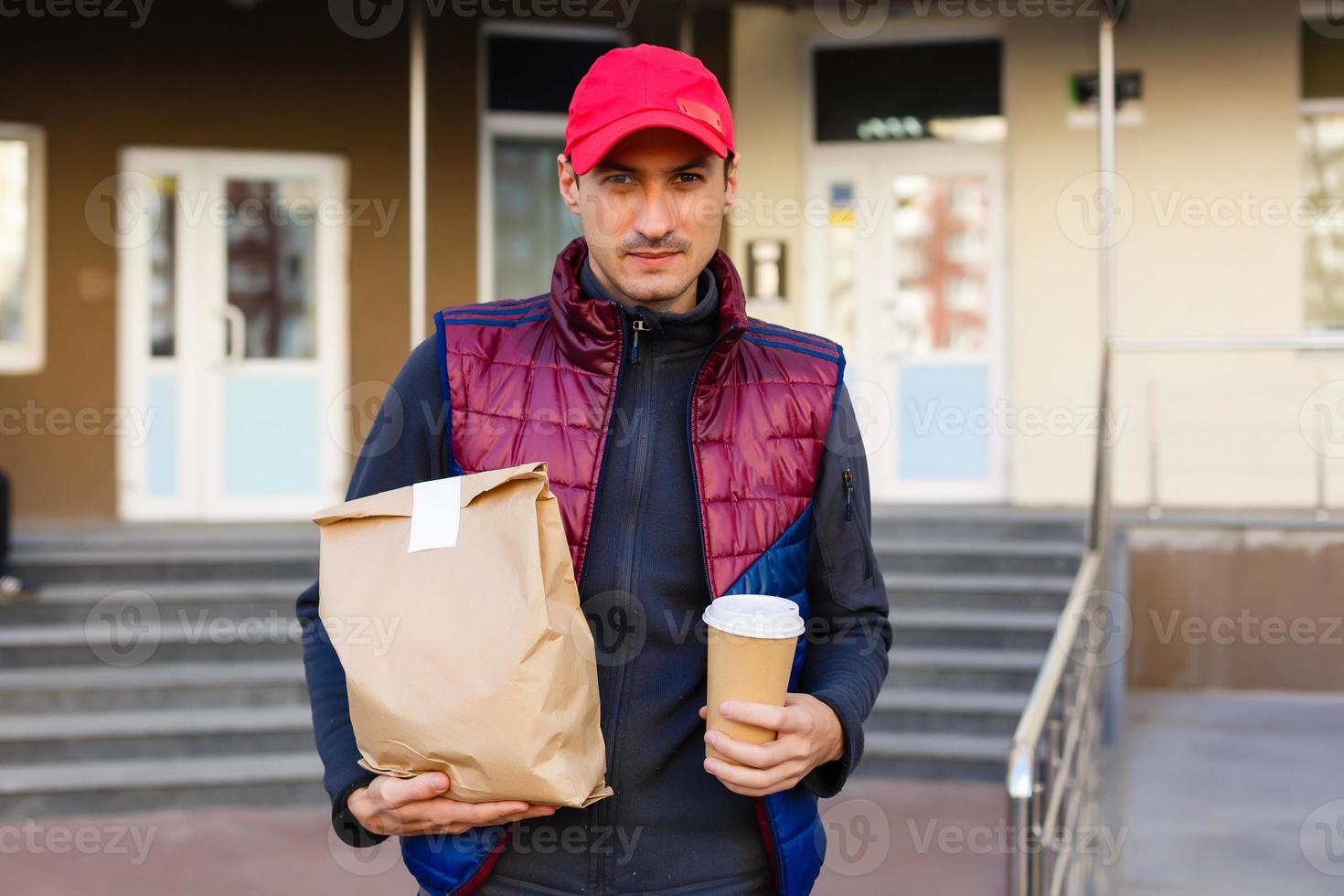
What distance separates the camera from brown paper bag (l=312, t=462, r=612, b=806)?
4.36 ft

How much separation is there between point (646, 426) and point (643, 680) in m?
0.31

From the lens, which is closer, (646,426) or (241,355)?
(646,426)

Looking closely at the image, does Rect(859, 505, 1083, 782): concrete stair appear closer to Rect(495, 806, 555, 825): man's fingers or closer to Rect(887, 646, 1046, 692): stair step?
Rect(887, 646, 1046, 692): stair step

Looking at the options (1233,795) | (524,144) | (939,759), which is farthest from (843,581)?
(524,144)

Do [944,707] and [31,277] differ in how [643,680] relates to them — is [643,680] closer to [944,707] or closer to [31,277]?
[944,707]

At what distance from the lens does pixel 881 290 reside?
345 inches

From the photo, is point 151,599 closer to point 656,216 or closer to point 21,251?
point 21,251

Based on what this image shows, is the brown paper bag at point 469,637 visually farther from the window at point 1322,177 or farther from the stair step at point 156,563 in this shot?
the window at point 1322,177

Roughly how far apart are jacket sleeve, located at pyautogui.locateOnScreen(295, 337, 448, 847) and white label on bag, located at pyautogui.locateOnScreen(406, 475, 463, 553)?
→ 0.54ft

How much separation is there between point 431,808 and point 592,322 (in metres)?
0.59

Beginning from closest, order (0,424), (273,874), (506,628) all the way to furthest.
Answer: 1. (506,628)
2. (273,874)
3. (0,424)

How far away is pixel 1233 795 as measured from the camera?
521cm

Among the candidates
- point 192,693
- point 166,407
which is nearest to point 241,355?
point 166,407

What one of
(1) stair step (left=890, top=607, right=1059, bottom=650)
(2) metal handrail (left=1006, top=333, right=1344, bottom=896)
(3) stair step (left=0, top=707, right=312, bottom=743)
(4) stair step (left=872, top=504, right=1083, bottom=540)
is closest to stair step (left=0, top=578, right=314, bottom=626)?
(3) stair step (left=0, top=707, right=312, bottom=743)
